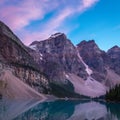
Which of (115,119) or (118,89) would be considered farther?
(118,89)

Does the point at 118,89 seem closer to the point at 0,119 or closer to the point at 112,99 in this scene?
the point at 112,99

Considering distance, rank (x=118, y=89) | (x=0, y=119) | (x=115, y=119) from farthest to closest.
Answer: (x=118, y=89), (x=115, y=119), (x=0, y=119)

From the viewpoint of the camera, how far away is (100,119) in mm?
75688

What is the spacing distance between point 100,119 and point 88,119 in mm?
2846

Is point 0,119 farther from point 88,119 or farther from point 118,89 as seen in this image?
point 118,89

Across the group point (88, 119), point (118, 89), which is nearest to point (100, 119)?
point (88, 119)

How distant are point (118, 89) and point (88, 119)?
119541 millimetres

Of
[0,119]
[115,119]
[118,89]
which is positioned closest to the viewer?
[0,119]

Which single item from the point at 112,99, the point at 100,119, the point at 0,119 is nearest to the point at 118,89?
the point at 112,99

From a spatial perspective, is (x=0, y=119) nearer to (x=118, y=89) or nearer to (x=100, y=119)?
(x=100, y=119)

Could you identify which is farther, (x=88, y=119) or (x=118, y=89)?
(x=118, y=89)

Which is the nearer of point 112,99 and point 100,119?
point 100,119

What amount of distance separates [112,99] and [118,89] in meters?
9.91

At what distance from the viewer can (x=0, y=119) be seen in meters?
63.3
